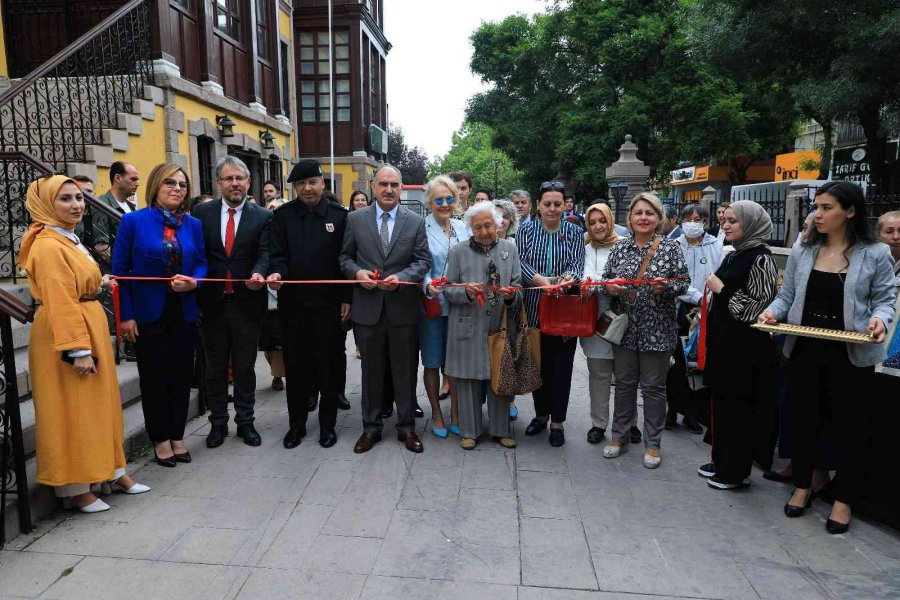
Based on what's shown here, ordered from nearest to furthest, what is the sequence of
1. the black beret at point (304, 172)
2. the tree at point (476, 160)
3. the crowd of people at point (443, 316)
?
1. the crowd of people at point (443, 316)
2. the black beret at point (304, 172)
3. the tree at point (476, 160)

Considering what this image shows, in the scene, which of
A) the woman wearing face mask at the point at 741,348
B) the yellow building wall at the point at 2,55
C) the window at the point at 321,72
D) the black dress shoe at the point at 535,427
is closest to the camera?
the woman wearing face mask at the point at 741,348

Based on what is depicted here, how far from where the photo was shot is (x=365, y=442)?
4840mm

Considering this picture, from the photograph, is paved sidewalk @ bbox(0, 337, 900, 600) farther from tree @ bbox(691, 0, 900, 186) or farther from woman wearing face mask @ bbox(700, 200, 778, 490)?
tree @ bbox(691, 0, 900, 186)

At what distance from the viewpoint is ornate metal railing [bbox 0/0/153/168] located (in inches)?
301

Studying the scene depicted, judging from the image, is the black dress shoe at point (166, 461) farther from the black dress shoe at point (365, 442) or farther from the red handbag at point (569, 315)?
the red handbag at point (569, 315)

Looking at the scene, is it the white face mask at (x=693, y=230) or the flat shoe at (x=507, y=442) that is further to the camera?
the white face mask at (x=693, y=230)

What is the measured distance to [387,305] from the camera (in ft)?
15.6

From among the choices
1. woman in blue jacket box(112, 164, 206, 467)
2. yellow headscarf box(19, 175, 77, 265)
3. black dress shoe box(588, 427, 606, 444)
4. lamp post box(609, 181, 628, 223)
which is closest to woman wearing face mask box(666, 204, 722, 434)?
black dress shoe box(588, 427, 606, 444)

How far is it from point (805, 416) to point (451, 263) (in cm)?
262

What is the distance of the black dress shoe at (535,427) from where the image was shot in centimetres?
525

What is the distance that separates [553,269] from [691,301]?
119cm

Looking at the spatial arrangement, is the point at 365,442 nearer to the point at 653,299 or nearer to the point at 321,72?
the point at 653,299

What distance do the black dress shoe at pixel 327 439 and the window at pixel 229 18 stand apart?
10057 millimetres

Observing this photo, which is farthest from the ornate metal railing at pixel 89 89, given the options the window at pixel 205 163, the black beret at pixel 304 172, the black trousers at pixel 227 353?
the black beret at pixel 304 172
